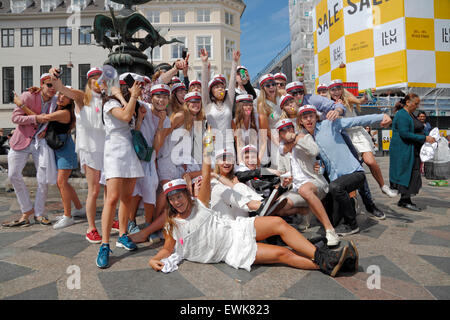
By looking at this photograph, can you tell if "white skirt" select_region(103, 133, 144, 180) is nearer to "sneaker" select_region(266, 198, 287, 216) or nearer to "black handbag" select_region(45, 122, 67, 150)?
"sneaker" select_region(266, 198, 287, 216)

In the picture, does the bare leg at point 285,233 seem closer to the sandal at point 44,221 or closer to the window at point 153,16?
the sandal at point 44,221

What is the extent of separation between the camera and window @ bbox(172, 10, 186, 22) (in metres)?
35.3

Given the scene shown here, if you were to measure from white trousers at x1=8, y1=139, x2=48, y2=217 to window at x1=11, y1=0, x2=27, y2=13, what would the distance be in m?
38.9

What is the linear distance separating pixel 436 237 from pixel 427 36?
16.1m

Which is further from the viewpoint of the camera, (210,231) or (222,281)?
(210,231)

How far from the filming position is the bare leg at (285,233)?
247 centimetres

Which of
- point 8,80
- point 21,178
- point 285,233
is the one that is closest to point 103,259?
point 285,233

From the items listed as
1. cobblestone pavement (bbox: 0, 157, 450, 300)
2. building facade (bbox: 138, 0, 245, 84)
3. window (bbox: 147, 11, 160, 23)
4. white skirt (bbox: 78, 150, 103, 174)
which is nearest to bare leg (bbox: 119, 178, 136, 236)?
cobblestone pavement (bbox: 0, 157, 450, 300)
